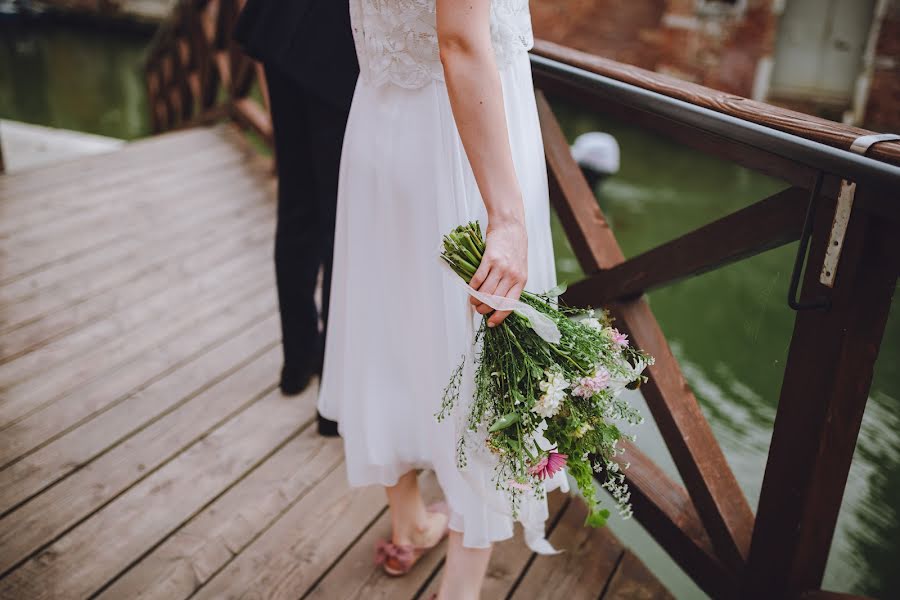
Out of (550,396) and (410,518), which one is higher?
(550,396)

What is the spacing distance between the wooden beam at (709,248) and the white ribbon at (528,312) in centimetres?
44

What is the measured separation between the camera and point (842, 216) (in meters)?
0.94

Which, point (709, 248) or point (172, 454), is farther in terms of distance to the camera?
point (172, 454)

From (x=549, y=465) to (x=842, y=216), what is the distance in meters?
0.53

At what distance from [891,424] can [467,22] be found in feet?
9.85

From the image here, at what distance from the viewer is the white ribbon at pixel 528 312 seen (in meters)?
0.89

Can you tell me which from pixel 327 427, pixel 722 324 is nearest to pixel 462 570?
pixel 327 427

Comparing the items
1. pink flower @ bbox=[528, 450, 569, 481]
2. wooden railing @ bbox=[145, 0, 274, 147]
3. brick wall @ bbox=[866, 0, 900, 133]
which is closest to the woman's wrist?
pink flower @ bbox=[528, 450, 569, 481]

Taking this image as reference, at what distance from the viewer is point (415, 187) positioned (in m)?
1.08

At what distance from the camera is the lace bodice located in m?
1.00

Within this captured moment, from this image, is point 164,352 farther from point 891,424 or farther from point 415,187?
point 891,424

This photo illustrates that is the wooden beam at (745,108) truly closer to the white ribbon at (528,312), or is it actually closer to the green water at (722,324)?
the green water at (722,324)

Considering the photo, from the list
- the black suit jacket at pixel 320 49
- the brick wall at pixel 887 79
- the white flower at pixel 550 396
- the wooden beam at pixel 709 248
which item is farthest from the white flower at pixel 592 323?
the brick wall at pixel 887 79

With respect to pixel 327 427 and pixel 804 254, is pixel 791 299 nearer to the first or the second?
pixel 804 254
